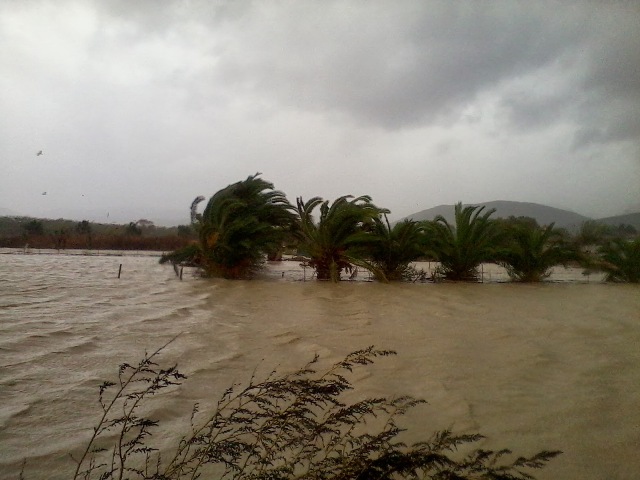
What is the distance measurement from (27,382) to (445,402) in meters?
2.93

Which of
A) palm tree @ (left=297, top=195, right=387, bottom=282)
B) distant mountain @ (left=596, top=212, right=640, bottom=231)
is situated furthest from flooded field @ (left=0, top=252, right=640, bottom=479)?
distant mountain @ (left=596, top=212, right=640, bottom=231)

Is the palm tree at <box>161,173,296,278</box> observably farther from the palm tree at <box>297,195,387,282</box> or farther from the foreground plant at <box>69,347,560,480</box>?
the foreground plant at <box>69,347,560,480</box>

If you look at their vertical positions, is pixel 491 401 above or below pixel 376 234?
below

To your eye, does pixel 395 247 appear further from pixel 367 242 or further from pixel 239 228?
pixel 239 228

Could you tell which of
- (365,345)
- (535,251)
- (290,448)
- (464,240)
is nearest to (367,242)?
(464,240)

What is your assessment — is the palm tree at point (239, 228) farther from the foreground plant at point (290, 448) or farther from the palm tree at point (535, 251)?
the foreground plant at point (290, 448)

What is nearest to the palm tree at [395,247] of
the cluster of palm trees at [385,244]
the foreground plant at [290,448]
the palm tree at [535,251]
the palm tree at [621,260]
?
the cluster of palm trees at [385,244]

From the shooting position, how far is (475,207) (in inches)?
426

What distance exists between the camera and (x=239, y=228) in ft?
34.7

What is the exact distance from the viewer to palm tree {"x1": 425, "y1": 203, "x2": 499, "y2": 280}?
10.7 metres

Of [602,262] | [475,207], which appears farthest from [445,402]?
[602,262]

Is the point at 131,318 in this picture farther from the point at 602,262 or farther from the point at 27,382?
the point at 602,262

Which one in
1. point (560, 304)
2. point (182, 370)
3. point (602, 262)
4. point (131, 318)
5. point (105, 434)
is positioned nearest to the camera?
point (105, 434)

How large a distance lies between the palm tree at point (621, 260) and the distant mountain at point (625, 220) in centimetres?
→ 168
